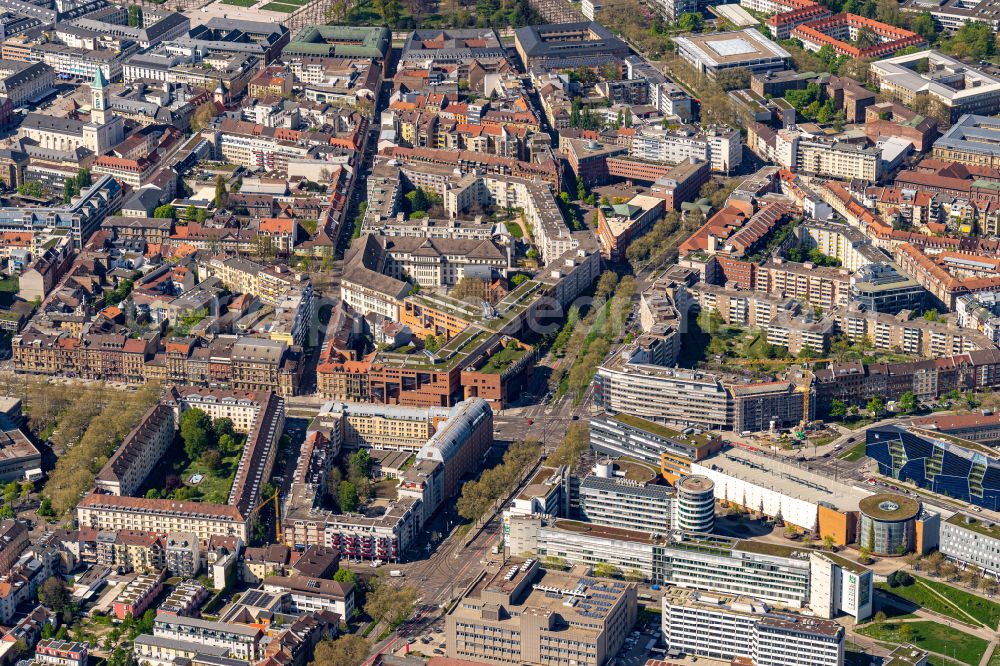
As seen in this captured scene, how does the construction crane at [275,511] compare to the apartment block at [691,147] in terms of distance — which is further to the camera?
the apartment block at [691,147]

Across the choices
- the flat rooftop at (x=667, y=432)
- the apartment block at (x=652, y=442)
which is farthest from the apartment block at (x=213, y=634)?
the flat rooftop at (x=667, y=432)

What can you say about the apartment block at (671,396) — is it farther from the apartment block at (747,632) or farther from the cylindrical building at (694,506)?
the apartment block at (747,632)

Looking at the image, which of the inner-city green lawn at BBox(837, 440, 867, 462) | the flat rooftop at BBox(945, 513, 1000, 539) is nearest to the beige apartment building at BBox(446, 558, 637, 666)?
the flat rooftop at BBox(945, 513, 1000, 539)

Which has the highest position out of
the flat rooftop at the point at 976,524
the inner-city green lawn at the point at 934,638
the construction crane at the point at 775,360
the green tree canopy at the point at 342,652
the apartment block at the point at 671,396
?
the apartment block at the point at 671,396

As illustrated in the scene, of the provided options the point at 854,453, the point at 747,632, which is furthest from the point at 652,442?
the point at 747,632

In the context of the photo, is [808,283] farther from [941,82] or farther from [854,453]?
[941,82]

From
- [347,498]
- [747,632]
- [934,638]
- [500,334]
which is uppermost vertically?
[500,334]
